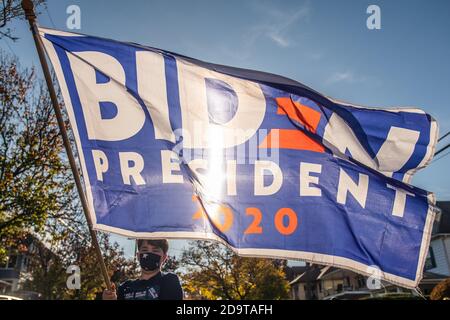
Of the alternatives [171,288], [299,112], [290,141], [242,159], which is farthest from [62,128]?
[299,112]

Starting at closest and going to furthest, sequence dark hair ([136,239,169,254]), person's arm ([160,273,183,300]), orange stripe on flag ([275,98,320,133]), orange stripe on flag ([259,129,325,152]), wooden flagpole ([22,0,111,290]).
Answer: wooden flagpole ([22,0,111,290]), person's arm ([160,273,183,300]), orange stripe on flag ([259,129,325,152]), orange stripe on flag ([275,98,320,133]), dark hair ([136,239,169,254])

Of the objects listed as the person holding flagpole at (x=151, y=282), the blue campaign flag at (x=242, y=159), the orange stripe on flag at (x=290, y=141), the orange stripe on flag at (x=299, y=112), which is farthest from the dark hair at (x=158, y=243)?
the orange stripe on flag at (x=299, y=112)

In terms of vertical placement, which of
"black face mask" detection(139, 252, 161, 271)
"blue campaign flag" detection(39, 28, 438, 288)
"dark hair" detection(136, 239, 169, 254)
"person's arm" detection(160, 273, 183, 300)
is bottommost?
"person's arm" detection(160, 273, 183, 300)

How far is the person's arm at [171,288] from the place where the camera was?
4.01 m

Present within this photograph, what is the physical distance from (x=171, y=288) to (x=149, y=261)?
41 centimetres

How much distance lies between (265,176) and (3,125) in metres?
15.7

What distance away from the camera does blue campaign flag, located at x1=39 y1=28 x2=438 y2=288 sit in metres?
3.77

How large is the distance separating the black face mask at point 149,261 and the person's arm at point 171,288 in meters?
0.18

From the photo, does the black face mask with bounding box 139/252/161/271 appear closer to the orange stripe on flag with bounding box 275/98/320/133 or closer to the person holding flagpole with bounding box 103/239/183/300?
the person holding flagpole with bounding box 103/239/183/300

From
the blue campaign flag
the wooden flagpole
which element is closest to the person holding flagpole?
the wooden flagpole

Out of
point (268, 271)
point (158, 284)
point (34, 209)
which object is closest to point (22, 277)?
point (268, 271)

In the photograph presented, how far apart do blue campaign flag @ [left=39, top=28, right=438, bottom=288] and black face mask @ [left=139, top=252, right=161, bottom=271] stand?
0.54 metres
